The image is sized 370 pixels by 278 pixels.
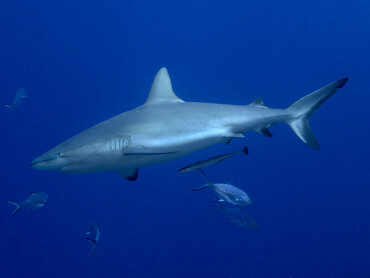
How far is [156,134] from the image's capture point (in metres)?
3.20

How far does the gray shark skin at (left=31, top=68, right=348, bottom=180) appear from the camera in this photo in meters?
2.97

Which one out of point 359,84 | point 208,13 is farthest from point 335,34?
point 208,13

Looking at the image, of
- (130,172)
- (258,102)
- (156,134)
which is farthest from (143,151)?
(258,102)

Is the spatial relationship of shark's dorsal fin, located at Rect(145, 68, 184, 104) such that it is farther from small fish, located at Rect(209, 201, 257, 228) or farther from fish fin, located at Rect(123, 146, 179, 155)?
small fish, located at Rect(209, 201, 257, 228)

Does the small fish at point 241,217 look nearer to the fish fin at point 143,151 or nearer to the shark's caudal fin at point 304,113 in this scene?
the shark's caudal fin at point 304,113

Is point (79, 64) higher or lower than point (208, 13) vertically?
lower

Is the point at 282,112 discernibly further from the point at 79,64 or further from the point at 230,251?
the point at 79,64

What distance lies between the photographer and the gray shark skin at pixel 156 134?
9.74 ft

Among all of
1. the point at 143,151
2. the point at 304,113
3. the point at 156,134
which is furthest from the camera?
the point at 304,113

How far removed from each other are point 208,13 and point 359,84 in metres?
12.9

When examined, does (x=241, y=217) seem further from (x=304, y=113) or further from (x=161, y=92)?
(x=161, y=92)

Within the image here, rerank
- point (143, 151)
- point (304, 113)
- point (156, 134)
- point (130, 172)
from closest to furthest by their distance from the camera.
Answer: point (143, 151)
point (156, 134)
point (130, 172)
point (304, 113)

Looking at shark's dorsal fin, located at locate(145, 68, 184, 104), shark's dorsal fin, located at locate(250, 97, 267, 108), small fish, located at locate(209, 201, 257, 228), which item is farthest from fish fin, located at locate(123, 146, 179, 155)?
small fish, located at locate(209, 201, 257, 228)

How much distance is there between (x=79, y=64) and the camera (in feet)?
63.9
